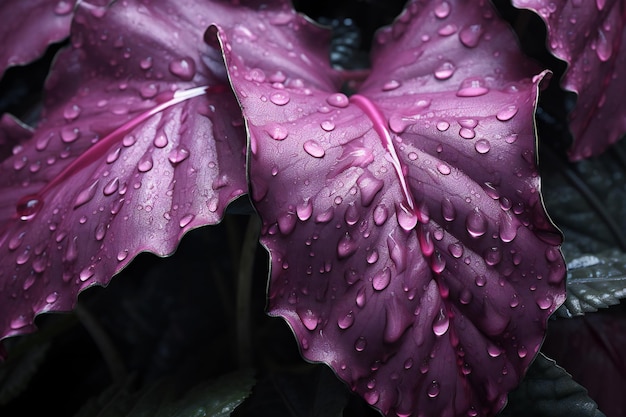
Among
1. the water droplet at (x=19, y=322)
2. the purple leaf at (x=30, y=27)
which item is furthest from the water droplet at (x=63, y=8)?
the water droplet at (x=19, y=322)

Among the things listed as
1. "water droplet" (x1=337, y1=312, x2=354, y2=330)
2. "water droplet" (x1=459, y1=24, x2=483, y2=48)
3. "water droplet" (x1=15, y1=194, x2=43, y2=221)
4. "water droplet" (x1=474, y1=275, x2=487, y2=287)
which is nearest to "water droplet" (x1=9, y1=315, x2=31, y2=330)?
"water droplet" (x1=15, y1=194, x2=43, y2=221)

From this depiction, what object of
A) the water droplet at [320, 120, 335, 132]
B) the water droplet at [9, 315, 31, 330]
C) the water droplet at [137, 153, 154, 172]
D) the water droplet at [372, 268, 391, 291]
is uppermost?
the water droplet at [320, 120, 335, 132]

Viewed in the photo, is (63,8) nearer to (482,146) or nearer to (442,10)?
(442,10)

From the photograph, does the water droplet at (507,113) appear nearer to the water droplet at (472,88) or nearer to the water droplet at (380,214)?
the water droplet at (472,88)

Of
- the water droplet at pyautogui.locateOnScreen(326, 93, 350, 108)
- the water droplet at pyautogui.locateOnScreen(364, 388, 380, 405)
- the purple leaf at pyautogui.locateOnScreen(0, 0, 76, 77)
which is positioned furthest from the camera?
the purple leaf at pyautogui.locateOnScreen(0, 0, 76, 77)

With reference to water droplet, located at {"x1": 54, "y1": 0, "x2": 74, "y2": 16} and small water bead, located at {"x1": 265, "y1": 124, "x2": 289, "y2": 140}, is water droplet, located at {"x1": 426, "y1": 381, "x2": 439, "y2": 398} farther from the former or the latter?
water droplet, located at {"x1": 54, "y1": 0, "x2": 74, "y2": 16}

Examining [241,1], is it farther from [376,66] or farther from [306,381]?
[306,381]
